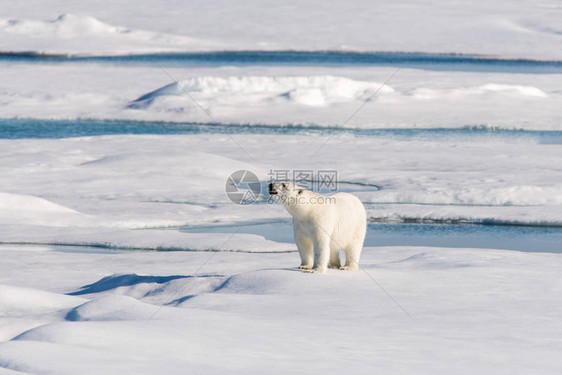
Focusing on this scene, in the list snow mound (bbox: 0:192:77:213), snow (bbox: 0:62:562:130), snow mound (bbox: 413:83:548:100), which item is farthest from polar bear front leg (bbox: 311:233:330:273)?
snow mound (bbox: 413:83:548:100)

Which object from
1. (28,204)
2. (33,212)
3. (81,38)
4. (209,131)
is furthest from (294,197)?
(81,38)

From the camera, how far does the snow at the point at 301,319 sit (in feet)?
10.9

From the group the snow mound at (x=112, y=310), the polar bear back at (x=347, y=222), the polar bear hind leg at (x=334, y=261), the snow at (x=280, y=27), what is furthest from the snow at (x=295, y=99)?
the snow mound at (x=112, y=310)

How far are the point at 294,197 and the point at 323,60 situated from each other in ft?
67.1

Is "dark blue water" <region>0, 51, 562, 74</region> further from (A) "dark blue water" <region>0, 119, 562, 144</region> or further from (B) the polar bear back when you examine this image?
(B) the polar bear back

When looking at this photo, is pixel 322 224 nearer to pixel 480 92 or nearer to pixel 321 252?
pixel 321 252

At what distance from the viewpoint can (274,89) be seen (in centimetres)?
1862

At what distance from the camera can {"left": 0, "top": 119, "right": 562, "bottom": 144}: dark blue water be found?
15.0 m

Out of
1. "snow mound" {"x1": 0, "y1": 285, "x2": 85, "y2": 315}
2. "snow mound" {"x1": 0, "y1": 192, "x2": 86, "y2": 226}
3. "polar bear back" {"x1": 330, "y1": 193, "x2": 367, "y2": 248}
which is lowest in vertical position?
"snow mound" {"x1": 0, "y1": 192, "x2": 86, "y2": 226}

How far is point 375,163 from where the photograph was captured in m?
12.2

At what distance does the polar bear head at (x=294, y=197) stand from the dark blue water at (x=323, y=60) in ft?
62.9

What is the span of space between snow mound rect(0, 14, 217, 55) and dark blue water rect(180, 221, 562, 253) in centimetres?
1715

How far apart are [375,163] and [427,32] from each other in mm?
15997

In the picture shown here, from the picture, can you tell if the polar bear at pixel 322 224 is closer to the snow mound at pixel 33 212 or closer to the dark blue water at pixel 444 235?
the dark blue water at pixel 444 235
